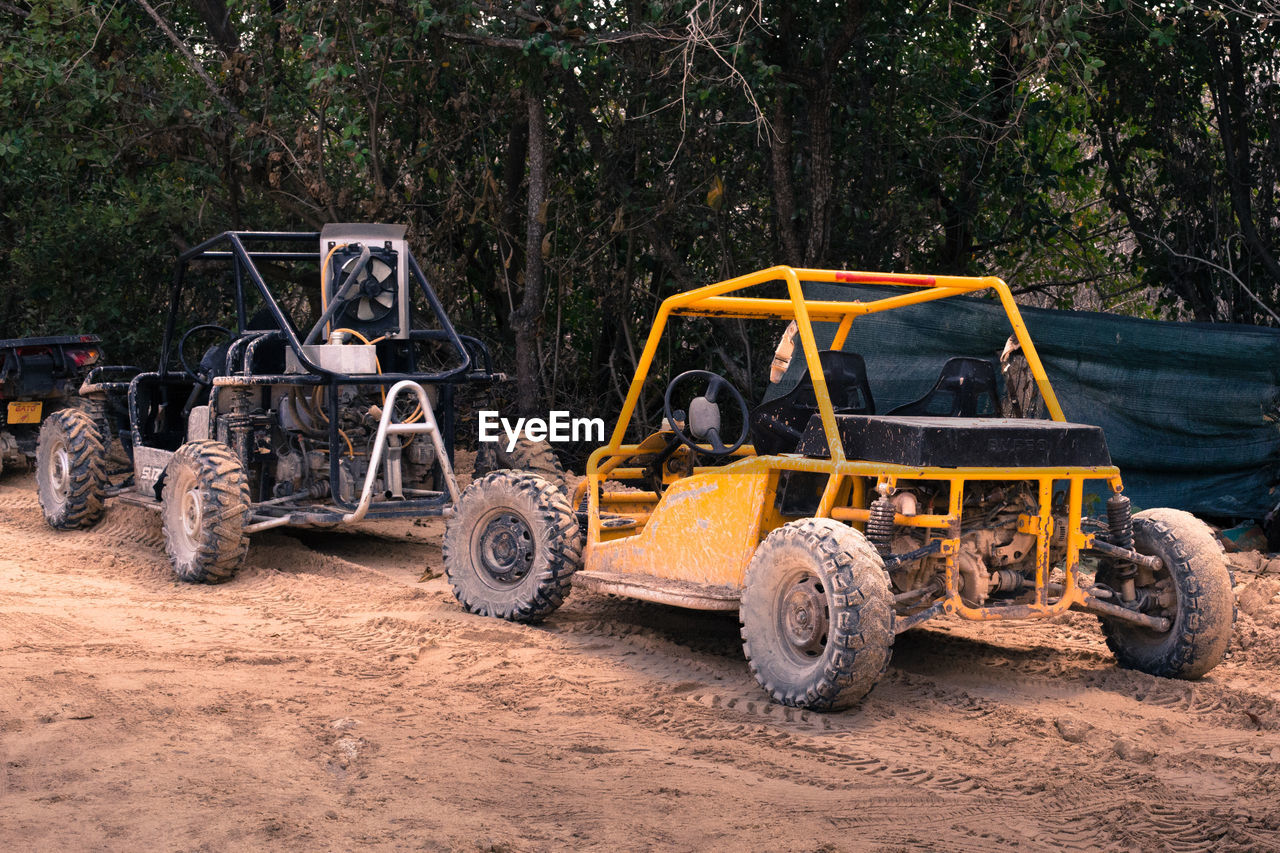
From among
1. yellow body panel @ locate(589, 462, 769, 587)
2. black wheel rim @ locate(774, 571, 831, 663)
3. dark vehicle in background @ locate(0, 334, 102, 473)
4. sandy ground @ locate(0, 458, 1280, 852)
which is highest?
dark vehicle in background @ locate(0, 334, 102, 473)

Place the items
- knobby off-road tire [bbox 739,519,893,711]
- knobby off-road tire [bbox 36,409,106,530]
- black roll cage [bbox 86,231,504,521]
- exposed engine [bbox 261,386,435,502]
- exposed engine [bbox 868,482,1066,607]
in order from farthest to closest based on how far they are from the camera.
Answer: knobby off-road tire [bbox 36,409,106,530]
exposed engine [bbox 261,386,435,502]
black roll cage [bbox 86,231,504,521]
exposed engine [bbox 868,482,1066,607]
knobby off-road tire [bbox 739,519,893,711]

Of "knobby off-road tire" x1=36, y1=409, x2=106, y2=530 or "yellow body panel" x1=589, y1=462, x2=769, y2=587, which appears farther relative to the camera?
"knobby off-road tire" x1=36, y1=409, x2=106, y2=530

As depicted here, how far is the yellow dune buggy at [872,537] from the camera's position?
517 cm

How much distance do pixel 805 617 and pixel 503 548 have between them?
211 cm

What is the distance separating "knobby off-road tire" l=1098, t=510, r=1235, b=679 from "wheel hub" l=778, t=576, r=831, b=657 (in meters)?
1.46

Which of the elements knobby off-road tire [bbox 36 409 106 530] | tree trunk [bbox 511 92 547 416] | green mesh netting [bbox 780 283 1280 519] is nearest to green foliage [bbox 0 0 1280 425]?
tree trunk [bbox 511 92 547 416]

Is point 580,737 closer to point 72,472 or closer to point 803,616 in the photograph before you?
point 803,616

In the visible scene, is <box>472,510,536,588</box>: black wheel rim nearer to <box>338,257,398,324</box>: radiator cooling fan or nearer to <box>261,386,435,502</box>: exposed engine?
<box>261,386,435,502</box>: exposed engine

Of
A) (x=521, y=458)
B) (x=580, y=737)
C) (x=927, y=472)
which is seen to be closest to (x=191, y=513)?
(x=521, y=458)

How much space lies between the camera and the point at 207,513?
306 inches

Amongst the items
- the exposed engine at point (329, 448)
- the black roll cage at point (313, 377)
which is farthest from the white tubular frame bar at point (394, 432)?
the exposed engine at point (329, 448)

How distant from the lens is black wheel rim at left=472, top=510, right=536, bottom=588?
6.80 meters

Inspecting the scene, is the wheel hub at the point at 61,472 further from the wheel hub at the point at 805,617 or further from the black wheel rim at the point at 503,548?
the wheel hub at the point at 805,617

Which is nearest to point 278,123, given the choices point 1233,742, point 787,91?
point 787,91
